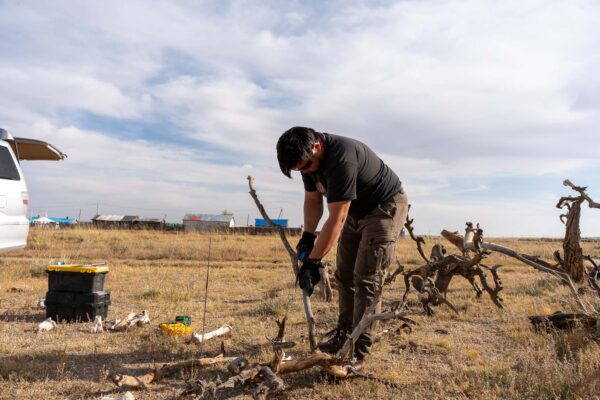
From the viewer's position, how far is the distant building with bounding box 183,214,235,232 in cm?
4550

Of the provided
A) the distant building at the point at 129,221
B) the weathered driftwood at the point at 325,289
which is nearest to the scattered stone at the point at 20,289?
the weathered driftwood at the point at 325,289

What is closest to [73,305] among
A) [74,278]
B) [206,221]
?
[74,278]

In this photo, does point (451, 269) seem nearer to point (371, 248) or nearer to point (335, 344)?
point (335, 344)

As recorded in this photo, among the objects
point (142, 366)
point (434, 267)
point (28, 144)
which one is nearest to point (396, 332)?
point (434, 267)

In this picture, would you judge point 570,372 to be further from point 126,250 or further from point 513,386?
point 126,250

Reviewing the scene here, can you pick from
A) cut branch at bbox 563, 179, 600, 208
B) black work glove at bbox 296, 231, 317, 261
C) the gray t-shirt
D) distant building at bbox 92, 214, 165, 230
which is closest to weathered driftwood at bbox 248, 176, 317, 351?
black work glove at bbox 296, 231, 317, 261

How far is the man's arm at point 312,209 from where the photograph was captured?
3953mm

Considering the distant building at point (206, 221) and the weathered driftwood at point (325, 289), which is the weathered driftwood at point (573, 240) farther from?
the distant building at point (206, 221)

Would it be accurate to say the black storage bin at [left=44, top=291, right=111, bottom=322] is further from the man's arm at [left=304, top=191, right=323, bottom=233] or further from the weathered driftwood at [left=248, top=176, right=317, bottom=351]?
the man's arm at [left=304, top=191, right=323, bottom=233]

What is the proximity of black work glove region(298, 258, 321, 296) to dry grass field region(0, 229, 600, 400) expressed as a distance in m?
0.67

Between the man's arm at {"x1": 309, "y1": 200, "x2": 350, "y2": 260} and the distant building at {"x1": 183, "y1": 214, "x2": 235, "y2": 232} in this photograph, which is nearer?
the man's arm at {"x1": 309, "y1": 200, "x2": 350, "y2": 260}

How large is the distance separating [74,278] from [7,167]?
200cm

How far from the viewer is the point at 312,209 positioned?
3.99 m

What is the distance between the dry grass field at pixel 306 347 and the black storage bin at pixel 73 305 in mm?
172
